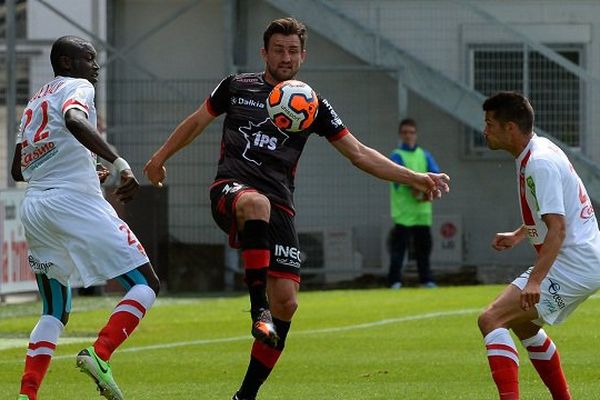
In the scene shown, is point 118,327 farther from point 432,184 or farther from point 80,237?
point 432,184

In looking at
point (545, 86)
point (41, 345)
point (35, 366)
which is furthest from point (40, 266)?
point (545, 86)

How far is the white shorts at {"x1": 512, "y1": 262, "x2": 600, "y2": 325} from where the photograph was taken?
9273 mm

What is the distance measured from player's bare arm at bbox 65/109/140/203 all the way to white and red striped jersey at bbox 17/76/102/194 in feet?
0.65

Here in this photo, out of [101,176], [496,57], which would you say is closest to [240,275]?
[496,57]

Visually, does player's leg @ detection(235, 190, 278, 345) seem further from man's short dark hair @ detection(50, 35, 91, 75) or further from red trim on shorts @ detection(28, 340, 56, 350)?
man's short dark hair @ detection(50, 35, 91, 75)

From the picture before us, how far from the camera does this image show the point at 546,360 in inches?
377

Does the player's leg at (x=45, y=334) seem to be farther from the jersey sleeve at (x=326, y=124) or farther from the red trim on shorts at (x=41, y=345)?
the jersey sleeve at (x=326, y=124)

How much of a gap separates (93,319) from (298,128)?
28.7ft

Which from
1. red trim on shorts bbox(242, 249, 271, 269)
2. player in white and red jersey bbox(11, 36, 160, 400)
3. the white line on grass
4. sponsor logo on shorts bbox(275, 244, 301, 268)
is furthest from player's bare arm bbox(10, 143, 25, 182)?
the white line on grass

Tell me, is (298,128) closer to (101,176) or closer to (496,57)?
(101,176)

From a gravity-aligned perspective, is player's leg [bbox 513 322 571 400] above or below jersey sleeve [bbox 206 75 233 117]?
below

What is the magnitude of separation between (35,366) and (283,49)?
2.52 meters

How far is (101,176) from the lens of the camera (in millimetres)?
10273

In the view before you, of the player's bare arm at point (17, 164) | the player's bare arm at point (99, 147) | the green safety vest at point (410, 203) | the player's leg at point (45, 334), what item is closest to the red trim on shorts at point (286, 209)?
the player's bare arm at point (99, 147)
